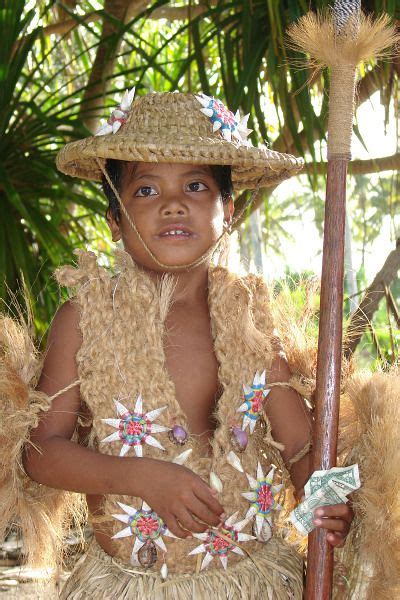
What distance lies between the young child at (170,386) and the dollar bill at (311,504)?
0.09m

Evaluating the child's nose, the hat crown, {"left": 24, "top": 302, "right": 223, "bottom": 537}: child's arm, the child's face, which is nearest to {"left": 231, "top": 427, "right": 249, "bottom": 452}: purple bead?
{"left": 24, "top": 302, "right": 223, "bottom": 537}: child's arm

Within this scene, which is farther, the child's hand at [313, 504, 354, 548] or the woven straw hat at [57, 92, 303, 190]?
the woven straw hat at [57, 92, 303, 190]

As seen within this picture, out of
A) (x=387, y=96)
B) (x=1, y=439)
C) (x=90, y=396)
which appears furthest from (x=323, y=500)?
(x=387, y=96)

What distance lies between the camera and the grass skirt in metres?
1.78

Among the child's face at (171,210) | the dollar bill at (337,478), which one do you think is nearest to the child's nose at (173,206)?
the child's face at (171,210)

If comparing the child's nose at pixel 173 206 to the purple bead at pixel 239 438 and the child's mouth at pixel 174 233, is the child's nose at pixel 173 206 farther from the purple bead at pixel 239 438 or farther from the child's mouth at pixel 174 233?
the purple bead at pixel 239 438

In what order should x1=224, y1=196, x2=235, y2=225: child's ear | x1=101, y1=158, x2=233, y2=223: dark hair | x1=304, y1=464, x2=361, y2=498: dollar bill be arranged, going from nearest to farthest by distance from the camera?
x1=304, y1=464, x2=361, y2=498: dollar bill
x1=101, y1=158, x2=233, y2=223: dark hair
x1=224, y1=196, x2=235, y2=225: child's ear

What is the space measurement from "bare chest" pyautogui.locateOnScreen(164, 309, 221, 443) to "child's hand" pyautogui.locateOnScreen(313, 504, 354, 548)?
1.19 feet

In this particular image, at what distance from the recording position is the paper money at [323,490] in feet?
5.20

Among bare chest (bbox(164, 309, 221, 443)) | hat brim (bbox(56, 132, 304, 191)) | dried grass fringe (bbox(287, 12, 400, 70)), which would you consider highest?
dried grass fringe (bbox(287, 12, 400, 70))

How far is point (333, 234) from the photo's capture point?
1614mm

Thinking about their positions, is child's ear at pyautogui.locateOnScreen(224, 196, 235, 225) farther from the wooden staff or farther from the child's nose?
the wooden staff

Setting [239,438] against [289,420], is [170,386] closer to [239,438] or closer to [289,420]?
[239,438]

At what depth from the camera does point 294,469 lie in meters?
1.95
